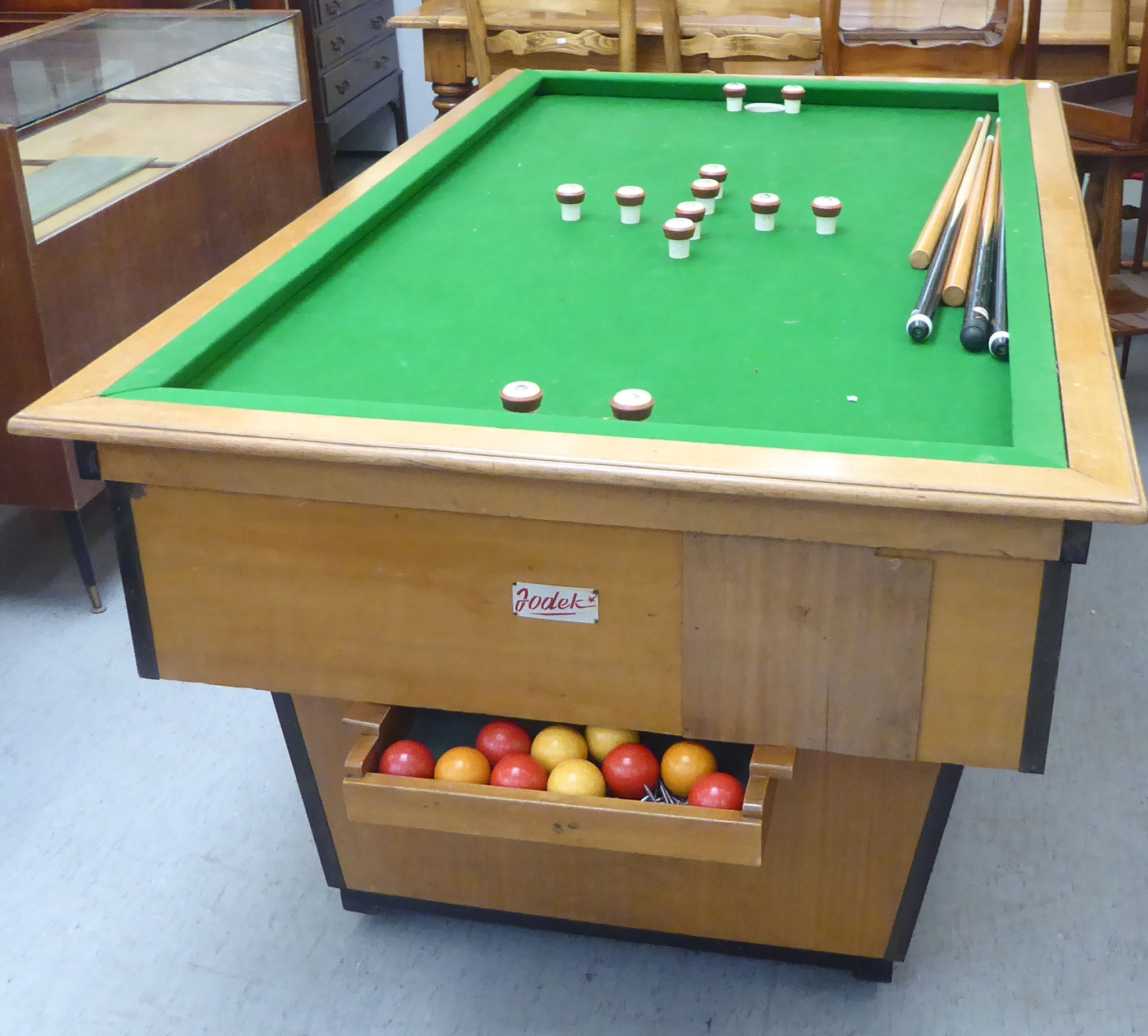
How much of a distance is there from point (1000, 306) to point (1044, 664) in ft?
1.87

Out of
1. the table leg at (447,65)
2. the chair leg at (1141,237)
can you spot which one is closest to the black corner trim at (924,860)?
the chair leg at (1141,237)

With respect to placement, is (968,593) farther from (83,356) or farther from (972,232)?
(83,356)

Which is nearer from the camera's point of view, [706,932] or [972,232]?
[706,932]

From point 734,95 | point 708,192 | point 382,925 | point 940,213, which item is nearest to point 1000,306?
point 940,213

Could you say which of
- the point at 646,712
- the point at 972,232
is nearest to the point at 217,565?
the point at 646,712

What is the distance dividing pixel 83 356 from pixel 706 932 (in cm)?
172

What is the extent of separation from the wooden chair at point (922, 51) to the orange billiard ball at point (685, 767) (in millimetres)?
2542

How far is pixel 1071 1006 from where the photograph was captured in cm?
168

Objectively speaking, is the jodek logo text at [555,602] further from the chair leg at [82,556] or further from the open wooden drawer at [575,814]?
the chair leg at [82,556]

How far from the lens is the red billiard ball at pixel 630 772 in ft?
4.84

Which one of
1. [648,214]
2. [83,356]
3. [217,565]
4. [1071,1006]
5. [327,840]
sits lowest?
[1071,1006]

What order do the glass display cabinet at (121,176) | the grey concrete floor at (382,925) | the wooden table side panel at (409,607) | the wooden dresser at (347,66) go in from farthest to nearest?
the wooden dresser at (347,66) < the glass display cabinet at (121,176) < the grey concrete floor at (382,925) < the wooden table side panel at (409,607)

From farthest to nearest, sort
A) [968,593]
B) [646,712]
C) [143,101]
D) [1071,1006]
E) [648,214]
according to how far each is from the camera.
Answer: [143,101]
[648,214]
[1071,1006]
[646,712]
[968,593]

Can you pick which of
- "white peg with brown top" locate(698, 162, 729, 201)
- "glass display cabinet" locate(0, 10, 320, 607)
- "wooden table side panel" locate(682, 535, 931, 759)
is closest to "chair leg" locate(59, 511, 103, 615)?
"glass display cabinet" locate(0, 10, 320, 607)
